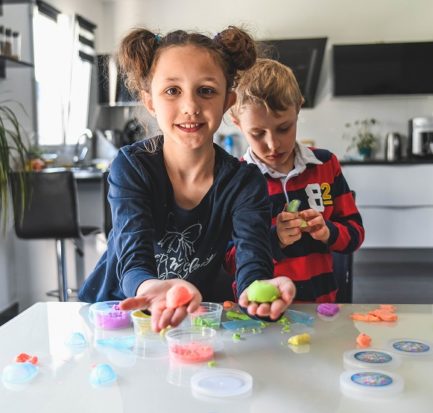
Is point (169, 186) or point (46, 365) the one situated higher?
point (169, 186)

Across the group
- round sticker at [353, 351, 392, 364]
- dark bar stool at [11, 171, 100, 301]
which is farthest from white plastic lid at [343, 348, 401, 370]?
dark bar stool at [11, 171, 100, 301]

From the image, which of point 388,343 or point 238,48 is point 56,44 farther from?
point 388,343

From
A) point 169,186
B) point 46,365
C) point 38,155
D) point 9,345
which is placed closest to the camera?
point 46,365

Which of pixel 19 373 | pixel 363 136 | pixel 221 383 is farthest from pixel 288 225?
pixel 363 136

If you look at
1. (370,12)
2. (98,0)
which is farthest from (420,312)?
(98,0)

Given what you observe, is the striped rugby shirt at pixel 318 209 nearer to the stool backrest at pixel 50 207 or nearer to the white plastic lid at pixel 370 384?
the white plastic lid at pixel 370 384

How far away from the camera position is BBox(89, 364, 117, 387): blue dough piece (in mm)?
759

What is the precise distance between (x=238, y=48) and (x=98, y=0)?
15.6 feet

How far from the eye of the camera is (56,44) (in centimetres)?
470

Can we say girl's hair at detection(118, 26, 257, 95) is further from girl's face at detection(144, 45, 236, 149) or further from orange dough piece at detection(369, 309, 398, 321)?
orange dough piece at detection(369, 309, 398, 321)

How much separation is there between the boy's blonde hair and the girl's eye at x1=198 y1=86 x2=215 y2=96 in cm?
29

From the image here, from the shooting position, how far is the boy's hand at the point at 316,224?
49.5 inches

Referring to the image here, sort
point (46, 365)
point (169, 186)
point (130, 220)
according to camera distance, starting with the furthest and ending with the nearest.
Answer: point (169, 186) → point (130, 220) → point (46, 365)

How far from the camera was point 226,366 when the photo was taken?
0.83 m
